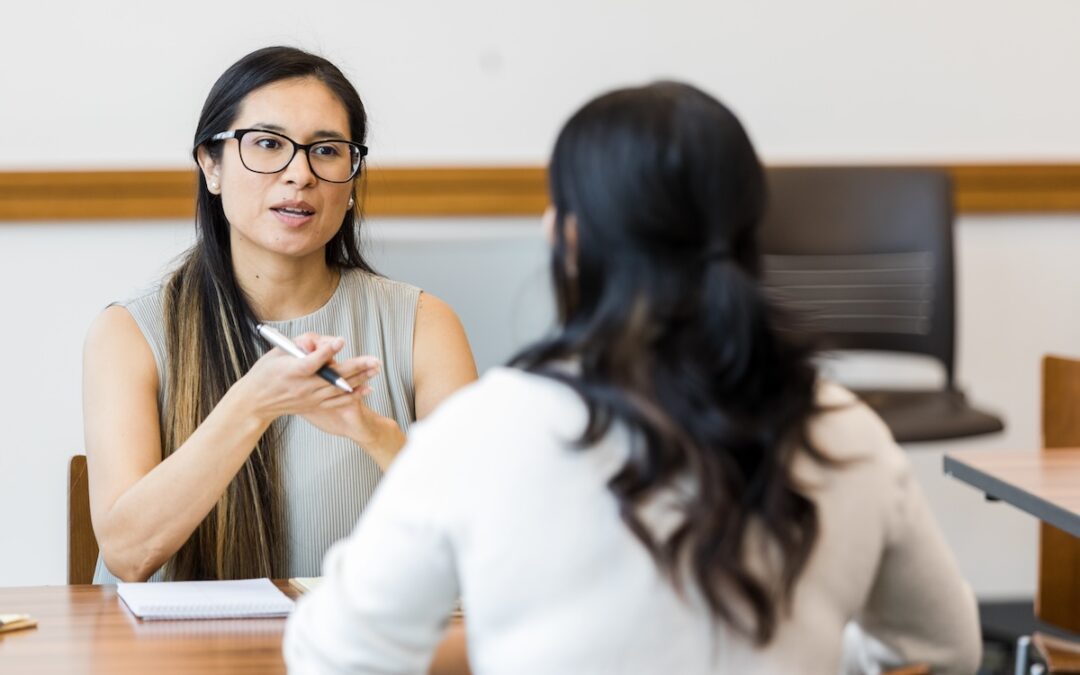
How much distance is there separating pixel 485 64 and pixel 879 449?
2107 mm

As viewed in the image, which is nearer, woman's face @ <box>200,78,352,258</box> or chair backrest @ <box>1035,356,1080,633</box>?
woman's face @ <box>200,78,352,258</box>

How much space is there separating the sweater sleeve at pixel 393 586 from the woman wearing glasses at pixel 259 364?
2.04 feet

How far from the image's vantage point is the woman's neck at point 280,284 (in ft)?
6.02

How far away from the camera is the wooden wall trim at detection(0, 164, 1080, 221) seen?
2.75 m

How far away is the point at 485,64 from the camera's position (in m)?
2.87

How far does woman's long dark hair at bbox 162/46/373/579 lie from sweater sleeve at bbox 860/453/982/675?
932mm

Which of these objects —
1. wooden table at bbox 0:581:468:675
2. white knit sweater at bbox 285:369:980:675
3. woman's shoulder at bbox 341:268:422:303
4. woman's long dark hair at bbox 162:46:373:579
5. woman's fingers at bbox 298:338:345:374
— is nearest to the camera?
white knit sweater at bbox 285:369:980:675

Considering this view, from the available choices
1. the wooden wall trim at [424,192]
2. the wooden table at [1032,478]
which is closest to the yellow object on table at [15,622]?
the wooden table at [1032,478]

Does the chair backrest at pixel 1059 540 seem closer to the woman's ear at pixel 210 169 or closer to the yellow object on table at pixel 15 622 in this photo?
the woman's ear at pixel 210 169

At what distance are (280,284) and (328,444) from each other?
0.25 m

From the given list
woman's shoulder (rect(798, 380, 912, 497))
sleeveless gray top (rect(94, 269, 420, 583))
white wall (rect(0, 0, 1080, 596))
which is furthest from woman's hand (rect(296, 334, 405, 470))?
white wall (rect(0, 0, 1080, 596))

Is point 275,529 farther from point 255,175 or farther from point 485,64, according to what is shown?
point 485,64

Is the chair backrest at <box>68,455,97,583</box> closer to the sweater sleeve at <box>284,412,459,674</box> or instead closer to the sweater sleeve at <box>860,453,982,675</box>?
the sweater sleeve at <box>284,412,459,674</box>

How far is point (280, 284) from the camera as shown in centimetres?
184
